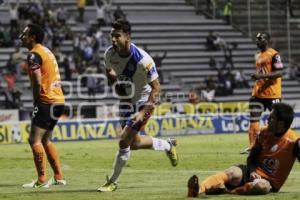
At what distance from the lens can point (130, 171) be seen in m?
18.6

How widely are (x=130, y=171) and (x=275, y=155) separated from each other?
6061 mm

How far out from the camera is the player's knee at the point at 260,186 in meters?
12.9

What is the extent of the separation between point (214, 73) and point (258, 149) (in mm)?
32899

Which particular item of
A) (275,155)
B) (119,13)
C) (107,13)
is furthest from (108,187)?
(107,13)

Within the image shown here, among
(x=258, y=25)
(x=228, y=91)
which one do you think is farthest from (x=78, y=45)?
(x=258, y=25)

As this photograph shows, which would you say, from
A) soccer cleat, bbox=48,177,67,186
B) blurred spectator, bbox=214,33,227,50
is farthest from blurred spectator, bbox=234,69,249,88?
soccer cleat, bbox=48,177,67,186

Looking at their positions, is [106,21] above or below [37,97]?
below

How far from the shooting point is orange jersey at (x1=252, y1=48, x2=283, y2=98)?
23.0 meters

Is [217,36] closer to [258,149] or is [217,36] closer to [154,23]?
[154,23]

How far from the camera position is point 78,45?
1660 inches

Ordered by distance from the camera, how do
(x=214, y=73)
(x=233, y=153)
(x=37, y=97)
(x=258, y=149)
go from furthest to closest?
1. (x=214, y=73)
2. (x=233, y=153)
3. (x=37, y=97)
4. (x=258, y=149)

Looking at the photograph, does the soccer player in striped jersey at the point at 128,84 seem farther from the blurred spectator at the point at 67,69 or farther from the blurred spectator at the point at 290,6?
the blurred spectator at the point at 290,6

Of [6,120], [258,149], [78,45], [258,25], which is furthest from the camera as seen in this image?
[258,25]

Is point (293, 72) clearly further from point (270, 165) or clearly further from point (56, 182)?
point (270, 165)
